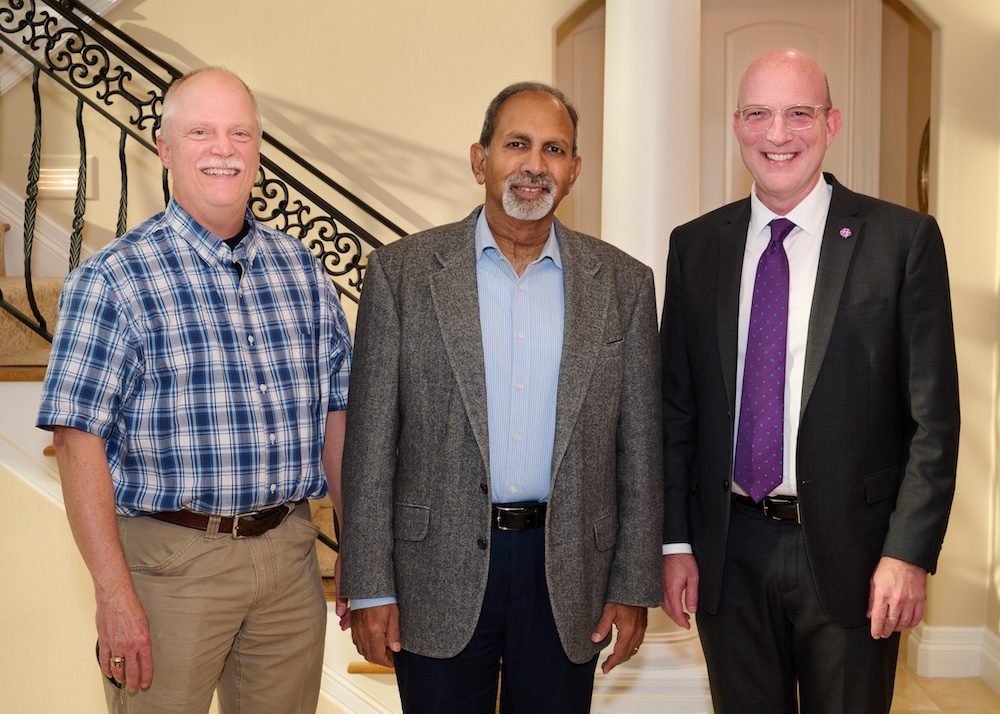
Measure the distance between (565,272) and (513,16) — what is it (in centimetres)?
312

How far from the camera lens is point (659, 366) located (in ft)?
6.64

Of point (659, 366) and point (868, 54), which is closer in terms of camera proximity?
point (659, 366)

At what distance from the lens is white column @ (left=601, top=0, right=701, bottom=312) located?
337 centimetres

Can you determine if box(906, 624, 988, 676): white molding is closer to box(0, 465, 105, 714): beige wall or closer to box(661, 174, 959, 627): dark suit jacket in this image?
box(661, 174, 959, 627): dark suit jacket

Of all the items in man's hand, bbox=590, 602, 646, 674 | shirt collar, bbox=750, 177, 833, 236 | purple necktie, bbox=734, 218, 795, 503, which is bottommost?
man's hand, bbox=590, 602, 646, 674

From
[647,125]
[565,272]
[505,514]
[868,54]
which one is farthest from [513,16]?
[505,514]

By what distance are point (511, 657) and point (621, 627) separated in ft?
0.79

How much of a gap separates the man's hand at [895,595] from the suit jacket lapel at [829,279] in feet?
1.16

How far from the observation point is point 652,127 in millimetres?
3373

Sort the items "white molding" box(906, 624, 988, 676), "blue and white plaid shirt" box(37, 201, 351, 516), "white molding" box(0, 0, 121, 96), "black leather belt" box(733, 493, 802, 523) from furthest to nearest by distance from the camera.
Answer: "white molding" box(0, 0, 121, 96)
"white molding" box(906, 624, 988, 676)
"black leather belt" box(733, 493, 802, 523)
"blue and white plaid shirt" box(37, 201, 351, 516)

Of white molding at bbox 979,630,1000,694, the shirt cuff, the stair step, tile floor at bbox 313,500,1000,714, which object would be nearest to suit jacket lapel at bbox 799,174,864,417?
the shirt cuff

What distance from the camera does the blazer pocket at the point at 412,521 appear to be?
1876 millimetres

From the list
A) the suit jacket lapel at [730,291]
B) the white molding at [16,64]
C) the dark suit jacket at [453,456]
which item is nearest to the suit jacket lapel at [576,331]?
the dark suit jacket at [453,456]

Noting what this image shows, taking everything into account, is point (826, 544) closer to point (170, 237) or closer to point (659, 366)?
point (659, 366)
